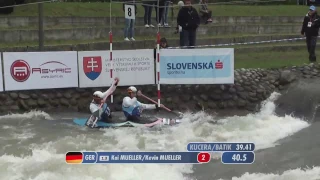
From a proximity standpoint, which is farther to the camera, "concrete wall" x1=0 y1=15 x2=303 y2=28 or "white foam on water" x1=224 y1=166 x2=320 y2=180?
"concrete wall" x1=0 y1=15 x2=303 y2=28

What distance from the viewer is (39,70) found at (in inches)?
598

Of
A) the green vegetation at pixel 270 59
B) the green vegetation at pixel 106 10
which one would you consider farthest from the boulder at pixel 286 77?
the green vegetation at pixel 106 10

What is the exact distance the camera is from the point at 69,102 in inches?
615

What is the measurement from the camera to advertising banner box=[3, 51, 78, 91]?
14969 millimetres

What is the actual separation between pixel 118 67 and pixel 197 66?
7.58ft

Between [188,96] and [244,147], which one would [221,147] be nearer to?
[244,147]

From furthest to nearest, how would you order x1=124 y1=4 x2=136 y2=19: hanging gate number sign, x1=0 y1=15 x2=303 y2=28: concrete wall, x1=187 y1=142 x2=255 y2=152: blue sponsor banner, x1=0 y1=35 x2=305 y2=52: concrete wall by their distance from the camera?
x1=0 y1=15 x2=303 y2=28: concrete wall, x1=0 y1=35 x2=305 y2=52: concrete wall, x1=124 y1=4 x2=136 y2=19: hanging gate number sign, x1=187 y1=142 x2=255 y2=152: blue sponsor banner

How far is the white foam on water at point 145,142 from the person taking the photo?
10.2m

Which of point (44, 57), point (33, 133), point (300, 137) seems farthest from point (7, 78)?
point (300, 137)

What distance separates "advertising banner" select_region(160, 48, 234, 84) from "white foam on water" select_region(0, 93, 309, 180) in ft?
3.65

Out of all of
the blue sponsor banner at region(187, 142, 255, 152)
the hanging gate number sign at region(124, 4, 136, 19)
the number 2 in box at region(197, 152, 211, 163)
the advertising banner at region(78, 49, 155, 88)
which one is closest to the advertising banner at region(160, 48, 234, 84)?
the advertising banner at region(78, 49, 155, 88)

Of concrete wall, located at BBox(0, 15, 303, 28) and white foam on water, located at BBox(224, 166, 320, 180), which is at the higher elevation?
concrete wall, located at BBox(0, 15, 303, 28)

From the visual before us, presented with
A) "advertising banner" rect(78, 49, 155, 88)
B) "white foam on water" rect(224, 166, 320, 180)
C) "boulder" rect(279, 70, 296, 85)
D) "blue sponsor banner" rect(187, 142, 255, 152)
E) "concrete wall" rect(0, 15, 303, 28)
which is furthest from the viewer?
"concrete wall" rect(0, 15, 303, 28)

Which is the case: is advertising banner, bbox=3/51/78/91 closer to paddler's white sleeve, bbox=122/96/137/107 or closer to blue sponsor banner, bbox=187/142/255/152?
paddler's white sleeve, bbox=122/96/137/107
